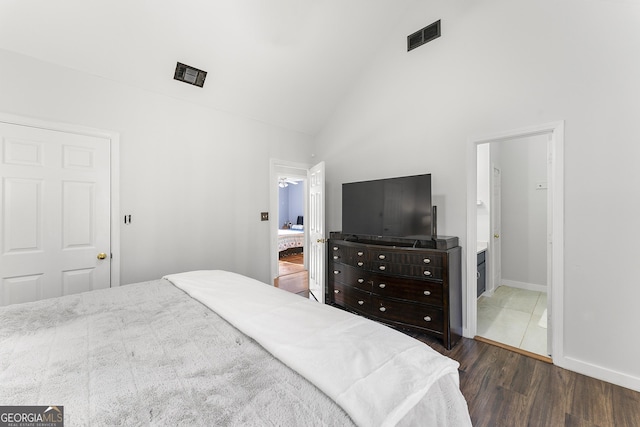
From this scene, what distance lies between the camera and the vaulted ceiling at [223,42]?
2107mm

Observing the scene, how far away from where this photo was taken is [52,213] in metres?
2.26

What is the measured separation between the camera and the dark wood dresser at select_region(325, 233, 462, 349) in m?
2.42

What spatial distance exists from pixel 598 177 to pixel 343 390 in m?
2.54

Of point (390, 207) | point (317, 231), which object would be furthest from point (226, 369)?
point (317, 231)

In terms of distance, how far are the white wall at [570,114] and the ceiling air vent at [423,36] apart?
76 millimetres

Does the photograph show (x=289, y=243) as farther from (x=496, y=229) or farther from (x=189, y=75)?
(x=189, y=75)

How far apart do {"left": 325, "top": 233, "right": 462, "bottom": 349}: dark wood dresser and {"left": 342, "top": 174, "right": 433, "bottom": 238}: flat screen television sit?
0.47ft

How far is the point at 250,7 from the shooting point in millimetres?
2451

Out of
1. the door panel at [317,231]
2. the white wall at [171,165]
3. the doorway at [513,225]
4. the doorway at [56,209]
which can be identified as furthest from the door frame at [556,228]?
the doorway at [56,209]

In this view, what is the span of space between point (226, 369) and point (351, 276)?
2300 millimetres

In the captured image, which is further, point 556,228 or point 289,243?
point 289,243

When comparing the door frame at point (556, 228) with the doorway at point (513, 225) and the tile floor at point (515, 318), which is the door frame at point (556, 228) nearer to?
the tile floor at point (515, 318)

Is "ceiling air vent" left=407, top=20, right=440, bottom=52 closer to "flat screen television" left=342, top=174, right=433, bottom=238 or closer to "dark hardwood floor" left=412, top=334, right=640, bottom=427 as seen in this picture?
"flat screen television" left=342, top=174, right=433, bottom=238

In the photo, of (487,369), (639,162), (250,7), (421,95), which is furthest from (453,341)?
(250,7)
